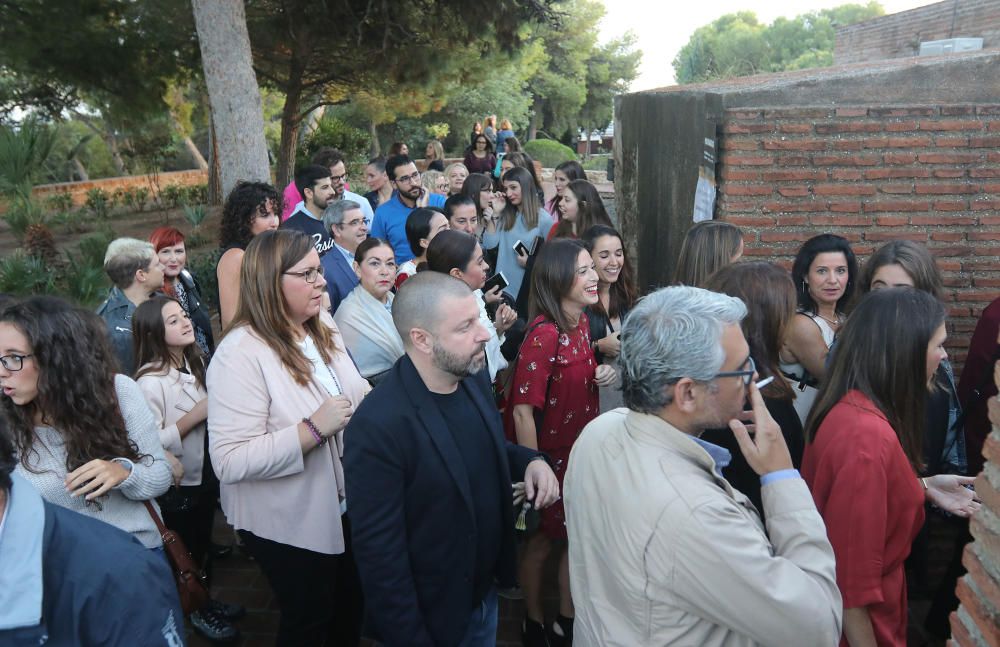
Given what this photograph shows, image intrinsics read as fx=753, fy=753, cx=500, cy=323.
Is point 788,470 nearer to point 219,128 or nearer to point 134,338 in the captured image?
point 134,338

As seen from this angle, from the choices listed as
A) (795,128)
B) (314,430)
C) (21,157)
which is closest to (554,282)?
(314,430)

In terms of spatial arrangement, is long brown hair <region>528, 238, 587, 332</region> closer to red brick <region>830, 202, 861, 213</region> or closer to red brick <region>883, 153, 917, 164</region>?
red brick <region>830, 202, 861, 213</region>

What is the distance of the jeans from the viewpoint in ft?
8.94

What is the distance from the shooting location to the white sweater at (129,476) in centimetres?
253

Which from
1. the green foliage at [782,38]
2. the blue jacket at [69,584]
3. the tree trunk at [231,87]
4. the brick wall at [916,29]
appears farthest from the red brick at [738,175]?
the green foliage at [782,38]

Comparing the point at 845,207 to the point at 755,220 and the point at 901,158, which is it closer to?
the point at 901,158

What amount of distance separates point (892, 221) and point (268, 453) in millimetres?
4281

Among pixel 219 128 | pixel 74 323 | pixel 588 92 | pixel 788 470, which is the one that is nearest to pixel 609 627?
pixel 788 470

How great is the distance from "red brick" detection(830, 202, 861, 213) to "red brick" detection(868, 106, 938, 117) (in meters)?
0.58

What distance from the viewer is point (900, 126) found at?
4.88 meters

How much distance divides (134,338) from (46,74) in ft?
30.6

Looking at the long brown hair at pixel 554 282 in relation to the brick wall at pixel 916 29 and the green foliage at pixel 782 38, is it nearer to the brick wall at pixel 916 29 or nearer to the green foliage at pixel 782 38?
the brick wall at pixel 916 29

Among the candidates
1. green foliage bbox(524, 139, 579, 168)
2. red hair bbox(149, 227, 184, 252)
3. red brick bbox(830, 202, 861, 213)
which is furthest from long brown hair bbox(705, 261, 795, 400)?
green foliage bbox(524, 139, 579, 168)

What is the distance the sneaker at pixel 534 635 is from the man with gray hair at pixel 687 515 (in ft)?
5.50
